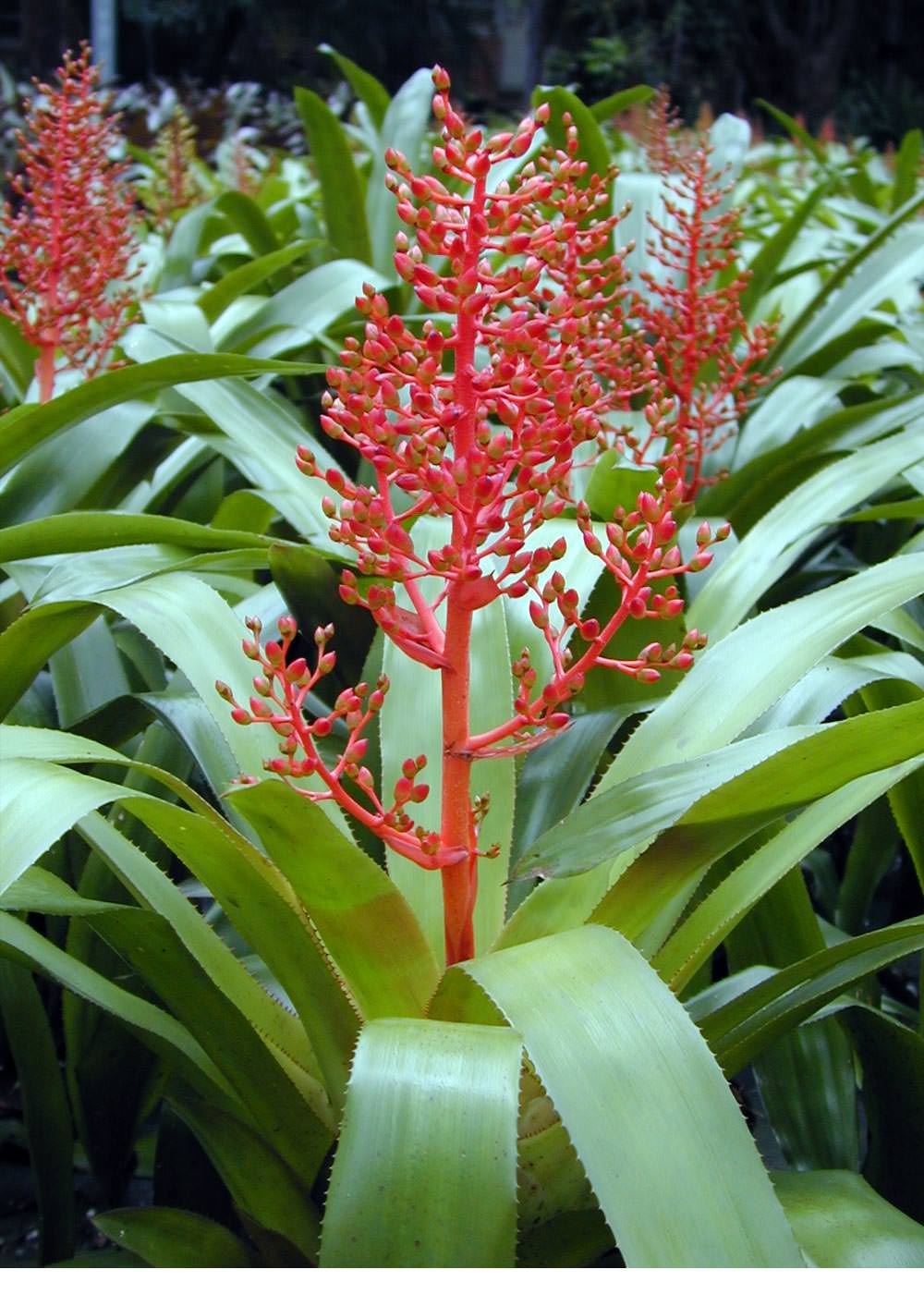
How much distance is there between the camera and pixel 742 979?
3.71 feet

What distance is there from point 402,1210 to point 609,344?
0.85m

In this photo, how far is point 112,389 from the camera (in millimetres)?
1453

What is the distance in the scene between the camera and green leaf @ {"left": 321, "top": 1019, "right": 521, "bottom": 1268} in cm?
72

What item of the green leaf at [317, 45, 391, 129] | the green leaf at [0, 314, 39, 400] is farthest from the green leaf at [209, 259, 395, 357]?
the green leaf at [317, 45, 391, 129]

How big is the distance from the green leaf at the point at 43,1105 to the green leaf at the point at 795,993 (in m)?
0.66

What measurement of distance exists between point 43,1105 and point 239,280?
59.7 inches

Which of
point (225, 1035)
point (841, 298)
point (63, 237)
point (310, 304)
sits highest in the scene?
point (63, 237)

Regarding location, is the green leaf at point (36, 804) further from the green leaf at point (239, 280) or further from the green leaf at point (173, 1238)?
the green leaf at point (239, 280)

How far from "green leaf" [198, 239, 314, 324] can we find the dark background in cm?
1521

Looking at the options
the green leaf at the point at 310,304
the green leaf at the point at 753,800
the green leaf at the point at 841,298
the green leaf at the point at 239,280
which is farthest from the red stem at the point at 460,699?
the green leaf at the point at 841,298

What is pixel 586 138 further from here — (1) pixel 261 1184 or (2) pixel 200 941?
(1) pixel 261 1184

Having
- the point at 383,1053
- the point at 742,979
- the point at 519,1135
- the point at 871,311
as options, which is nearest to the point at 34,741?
the point at 383,1053

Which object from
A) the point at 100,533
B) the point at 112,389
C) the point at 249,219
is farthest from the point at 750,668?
the point at 249,219

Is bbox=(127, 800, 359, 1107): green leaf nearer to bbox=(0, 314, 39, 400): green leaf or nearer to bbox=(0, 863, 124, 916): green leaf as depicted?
bbox=(0, 863, 124, 916): green leaf
